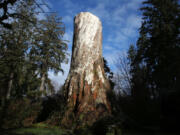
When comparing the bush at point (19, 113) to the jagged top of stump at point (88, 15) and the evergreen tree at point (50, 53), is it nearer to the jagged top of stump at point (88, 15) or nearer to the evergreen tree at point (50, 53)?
the jagged top of stump at point (88, 15)

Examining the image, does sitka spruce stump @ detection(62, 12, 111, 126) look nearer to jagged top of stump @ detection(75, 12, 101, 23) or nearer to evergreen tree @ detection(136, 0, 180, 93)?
jagged top of stump @ detection(75, 12, 101, 23)

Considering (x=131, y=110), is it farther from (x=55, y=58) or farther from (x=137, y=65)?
(x=55, y=58)

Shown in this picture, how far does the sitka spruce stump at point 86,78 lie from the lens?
4324mm

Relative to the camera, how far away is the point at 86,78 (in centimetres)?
485

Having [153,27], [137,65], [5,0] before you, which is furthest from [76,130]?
[153,27]

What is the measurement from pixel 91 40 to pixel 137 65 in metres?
9.99

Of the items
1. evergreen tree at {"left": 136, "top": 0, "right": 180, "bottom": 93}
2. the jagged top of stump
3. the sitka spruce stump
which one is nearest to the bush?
the sitka spruce stump

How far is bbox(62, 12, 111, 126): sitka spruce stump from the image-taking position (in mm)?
4324

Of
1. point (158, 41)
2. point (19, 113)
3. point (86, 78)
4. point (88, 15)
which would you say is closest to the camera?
point (19, 113)

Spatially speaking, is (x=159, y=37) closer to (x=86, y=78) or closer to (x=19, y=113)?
(x=86, y=78)

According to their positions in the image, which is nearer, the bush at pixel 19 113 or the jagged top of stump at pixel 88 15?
the bush at pixel 19 113

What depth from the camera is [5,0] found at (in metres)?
3.84

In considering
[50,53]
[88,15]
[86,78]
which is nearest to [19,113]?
[86,78]

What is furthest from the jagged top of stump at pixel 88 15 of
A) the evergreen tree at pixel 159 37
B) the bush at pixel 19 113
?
the evergreen tree at pixel 159 37
